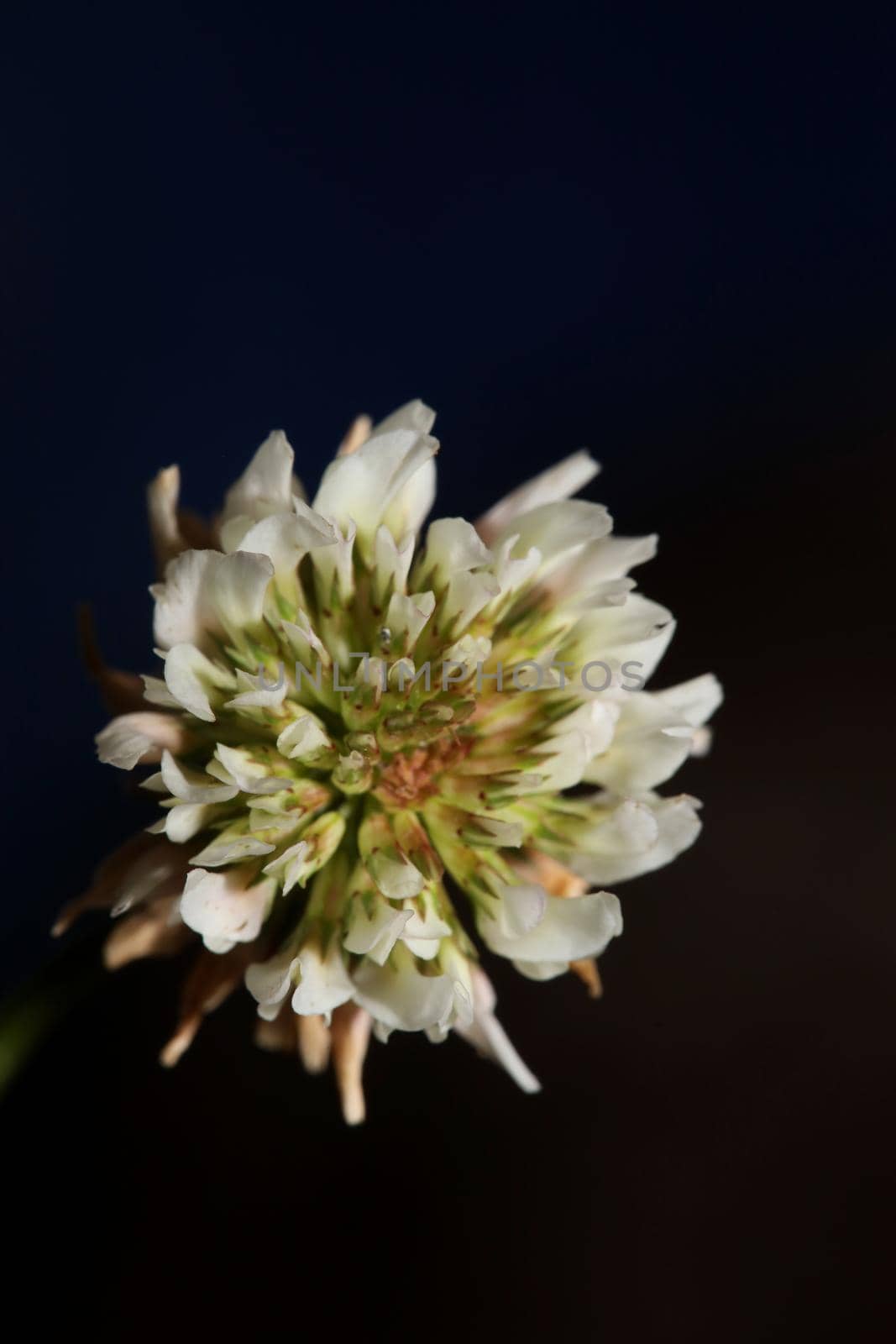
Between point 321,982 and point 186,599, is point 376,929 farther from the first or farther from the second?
point 186,599

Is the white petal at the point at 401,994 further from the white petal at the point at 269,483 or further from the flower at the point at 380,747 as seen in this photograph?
the white petal at the point at 269,483

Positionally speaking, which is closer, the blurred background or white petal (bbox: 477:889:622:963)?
white petal (bbox: 477:889:622:963)

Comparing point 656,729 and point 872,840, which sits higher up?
point 656,729

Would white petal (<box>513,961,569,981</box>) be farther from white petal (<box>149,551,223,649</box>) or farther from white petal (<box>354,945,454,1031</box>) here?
white petal (<box>149,551,223,649</box>)

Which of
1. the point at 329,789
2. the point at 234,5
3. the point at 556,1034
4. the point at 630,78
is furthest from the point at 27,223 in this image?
the point at 556,1034

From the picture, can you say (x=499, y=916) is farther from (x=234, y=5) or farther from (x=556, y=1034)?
(x=234, y=5)

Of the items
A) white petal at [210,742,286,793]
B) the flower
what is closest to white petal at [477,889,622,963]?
the flower

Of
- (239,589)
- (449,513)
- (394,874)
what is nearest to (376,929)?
(394,874)

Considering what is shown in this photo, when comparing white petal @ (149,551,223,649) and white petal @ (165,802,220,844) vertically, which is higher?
white petal @ (149,551,223,649)
